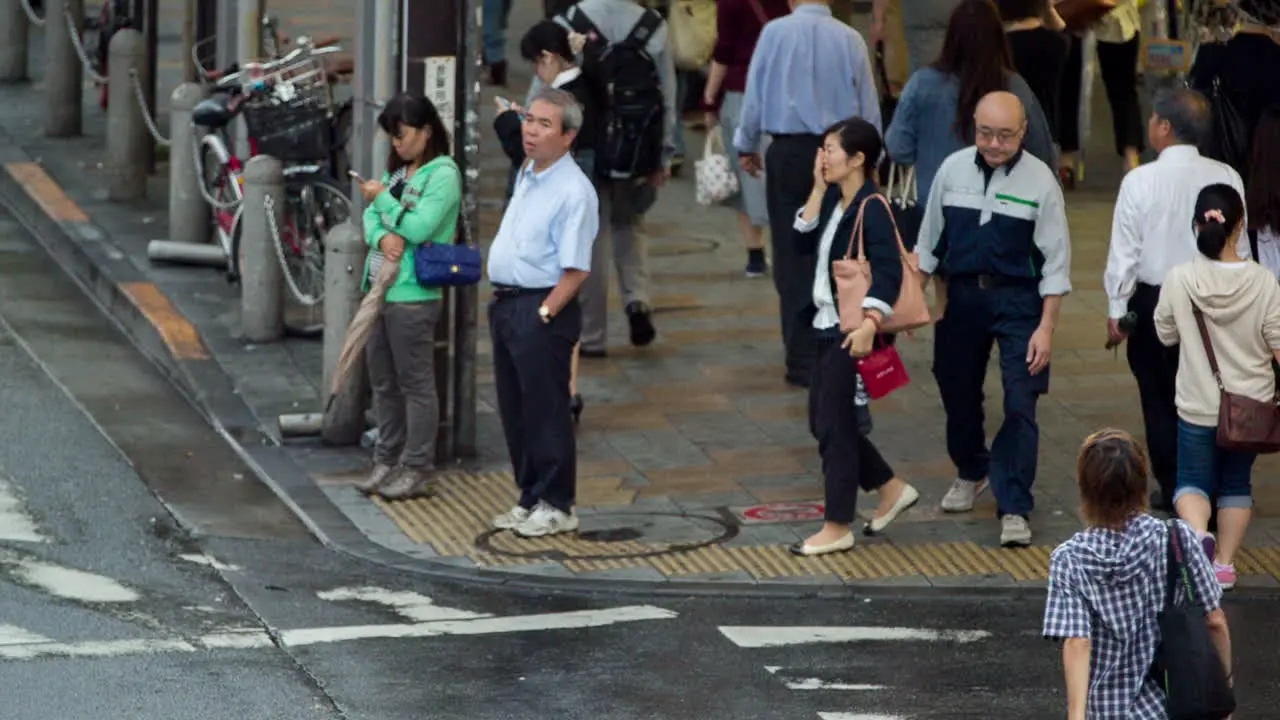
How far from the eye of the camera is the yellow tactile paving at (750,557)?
1005cm

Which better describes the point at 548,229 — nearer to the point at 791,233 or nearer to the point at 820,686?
the point at 791,233

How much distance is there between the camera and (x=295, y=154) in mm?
13969

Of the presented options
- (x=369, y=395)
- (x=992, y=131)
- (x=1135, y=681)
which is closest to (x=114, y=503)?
(x=369, y=395)

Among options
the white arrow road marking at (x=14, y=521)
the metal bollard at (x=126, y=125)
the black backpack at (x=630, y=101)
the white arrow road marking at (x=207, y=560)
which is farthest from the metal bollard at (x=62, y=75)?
the white arrow road marking at (x=207, y=560)

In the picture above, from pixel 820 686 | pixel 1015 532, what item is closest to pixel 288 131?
pixel 1015 532

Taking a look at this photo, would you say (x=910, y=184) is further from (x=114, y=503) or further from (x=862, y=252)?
(x=114, y=503)

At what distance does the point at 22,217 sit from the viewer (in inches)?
661

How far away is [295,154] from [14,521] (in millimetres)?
3991

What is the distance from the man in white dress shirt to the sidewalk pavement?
3.41ft

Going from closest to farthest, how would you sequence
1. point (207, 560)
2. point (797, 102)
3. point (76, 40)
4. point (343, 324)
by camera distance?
point (207, 560) < point (343, 324) < point (797, 102) < point (76, 40)

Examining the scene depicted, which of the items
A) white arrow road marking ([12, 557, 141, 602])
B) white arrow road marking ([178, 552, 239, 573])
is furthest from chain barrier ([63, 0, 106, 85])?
white arrow road marking ([12, 557, 141, 602])

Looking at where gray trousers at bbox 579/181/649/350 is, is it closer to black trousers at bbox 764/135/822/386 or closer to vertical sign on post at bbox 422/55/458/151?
black trousers at bbox 764/135/822/386

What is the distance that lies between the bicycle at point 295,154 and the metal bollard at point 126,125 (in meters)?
1.87

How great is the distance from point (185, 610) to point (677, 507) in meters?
2.41
